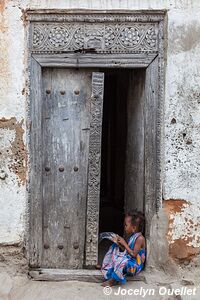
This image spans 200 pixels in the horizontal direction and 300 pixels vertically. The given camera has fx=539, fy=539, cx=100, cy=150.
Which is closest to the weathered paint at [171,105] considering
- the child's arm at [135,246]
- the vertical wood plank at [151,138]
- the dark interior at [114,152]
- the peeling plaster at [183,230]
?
the peeling plaster at [183,230]

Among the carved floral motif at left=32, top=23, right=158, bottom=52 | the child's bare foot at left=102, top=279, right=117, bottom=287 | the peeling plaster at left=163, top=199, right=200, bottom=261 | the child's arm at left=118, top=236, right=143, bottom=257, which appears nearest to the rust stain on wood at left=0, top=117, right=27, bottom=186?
the carved floral motif at left=32, top=23, right=158, bottom=52

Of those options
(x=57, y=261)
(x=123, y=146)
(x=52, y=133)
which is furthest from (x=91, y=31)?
(x=123, y=146)

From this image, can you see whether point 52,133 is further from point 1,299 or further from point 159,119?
point 1,299

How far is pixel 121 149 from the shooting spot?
7.03 m

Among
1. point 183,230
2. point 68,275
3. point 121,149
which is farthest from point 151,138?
point 121,149

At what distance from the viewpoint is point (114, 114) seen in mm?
7867

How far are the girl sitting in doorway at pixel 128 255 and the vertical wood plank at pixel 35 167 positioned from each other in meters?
0.59

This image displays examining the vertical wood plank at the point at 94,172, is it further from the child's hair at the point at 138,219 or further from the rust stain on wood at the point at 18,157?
the rust stain on wood at the point at 18,157

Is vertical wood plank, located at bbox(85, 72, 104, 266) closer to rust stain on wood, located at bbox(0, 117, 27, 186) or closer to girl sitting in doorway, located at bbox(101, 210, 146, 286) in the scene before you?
girl sitting in doorway, located at bbox(101, 210, 146, 286)

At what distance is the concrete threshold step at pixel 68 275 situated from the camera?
14.4ft

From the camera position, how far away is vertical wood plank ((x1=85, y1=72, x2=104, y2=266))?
4441 millimetres

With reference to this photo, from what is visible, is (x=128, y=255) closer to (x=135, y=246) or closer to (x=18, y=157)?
(x=135, y=246)

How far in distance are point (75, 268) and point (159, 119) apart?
4.71 feet

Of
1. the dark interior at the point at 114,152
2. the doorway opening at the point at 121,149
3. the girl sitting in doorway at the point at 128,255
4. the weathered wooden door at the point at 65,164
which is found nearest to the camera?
the girl sitting in doorway at the point at 128,255
